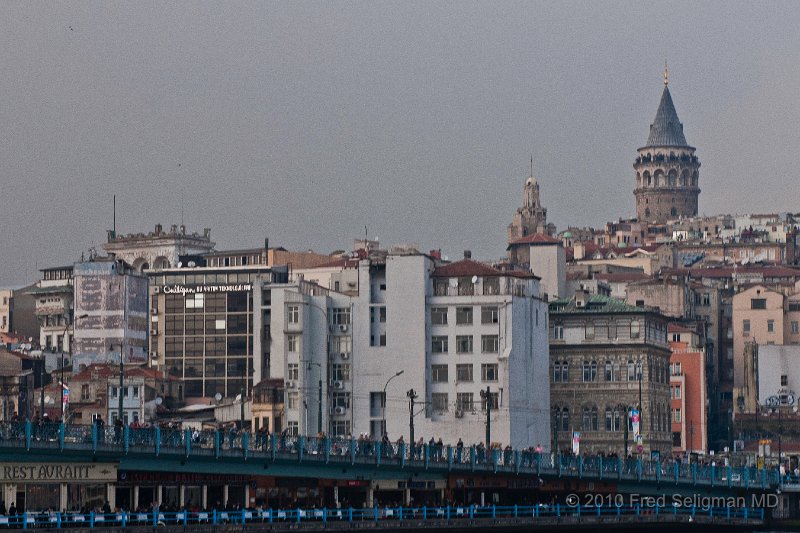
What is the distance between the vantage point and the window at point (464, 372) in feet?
462

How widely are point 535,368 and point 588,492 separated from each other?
3764cm

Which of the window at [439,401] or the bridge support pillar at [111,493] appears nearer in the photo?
the bridge support pillar at [111,493]

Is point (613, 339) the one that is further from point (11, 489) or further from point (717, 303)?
point (11, 489)

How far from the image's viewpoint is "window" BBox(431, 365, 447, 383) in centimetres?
14125

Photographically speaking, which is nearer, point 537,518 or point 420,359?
point 537,518

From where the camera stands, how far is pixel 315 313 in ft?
472

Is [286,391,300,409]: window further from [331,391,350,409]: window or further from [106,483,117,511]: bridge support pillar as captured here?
[106,483,117,511]: bridge support pillar

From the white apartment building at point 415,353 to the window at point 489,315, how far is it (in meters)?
0.07

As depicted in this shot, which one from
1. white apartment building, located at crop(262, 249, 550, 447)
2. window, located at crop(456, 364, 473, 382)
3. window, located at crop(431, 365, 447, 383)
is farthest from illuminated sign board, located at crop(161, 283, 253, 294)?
window, located at crop(456, 364, 473, 382)

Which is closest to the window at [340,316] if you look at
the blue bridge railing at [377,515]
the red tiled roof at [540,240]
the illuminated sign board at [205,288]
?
the illuminated sign board at [205,288]

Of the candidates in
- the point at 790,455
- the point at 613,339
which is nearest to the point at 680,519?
the point at 613,339

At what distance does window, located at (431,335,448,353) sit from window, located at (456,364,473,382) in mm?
1604

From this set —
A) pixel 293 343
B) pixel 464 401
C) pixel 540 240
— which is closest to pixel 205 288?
pixel 293 343

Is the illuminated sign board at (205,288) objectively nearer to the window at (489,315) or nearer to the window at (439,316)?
the window at (439,316)
